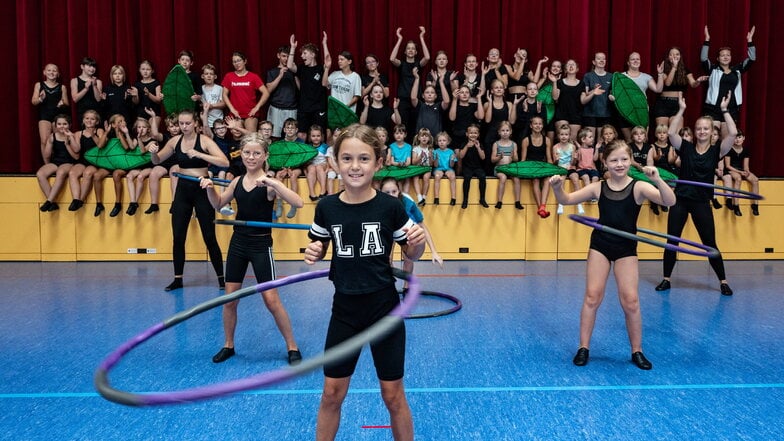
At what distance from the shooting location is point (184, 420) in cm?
359

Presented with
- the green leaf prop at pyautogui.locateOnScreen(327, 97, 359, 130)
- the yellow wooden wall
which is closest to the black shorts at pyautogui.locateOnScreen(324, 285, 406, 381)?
the yellow wooden wall

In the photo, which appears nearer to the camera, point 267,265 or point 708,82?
point 267,265

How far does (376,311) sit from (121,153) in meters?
8.32

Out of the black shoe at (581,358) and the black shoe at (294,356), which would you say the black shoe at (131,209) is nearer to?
the black shoe at (294,356)

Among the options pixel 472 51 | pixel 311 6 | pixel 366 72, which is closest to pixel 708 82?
pixel 472 51

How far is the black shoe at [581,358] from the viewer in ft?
15.0

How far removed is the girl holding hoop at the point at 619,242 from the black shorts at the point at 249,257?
2.28 metres

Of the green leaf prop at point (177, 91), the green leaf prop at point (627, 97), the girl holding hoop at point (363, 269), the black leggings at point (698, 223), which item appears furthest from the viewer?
the green leaf prop at point (627, 97)

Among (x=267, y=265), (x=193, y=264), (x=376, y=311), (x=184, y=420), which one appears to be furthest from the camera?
(x=193, y=264)

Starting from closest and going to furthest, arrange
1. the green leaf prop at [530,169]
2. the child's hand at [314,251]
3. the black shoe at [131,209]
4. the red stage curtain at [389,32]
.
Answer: the child's hand at [314,251], the black shoe at [131,209], the green leaf prop at [530,169], the red stage curtain at [389,32]

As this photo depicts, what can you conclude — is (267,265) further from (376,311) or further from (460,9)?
(460,9)

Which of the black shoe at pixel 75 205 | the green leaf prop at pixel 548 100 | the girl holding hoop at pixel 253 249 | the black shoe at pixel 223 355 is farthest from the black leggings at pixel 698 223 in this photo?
the black shoe at pixel 75 205

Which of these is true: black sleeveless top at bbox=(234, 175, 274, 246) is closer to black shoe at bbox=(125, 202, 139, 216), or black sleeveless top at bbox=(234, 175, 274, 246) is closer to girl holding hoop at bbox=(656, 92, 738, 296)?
girl holding hoop at bbox=(656, 92, 738, 296)

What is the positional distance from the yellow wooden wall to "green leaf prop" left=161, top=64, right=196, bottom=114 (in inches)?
60.3
